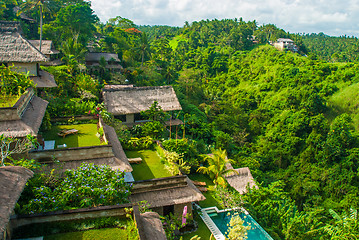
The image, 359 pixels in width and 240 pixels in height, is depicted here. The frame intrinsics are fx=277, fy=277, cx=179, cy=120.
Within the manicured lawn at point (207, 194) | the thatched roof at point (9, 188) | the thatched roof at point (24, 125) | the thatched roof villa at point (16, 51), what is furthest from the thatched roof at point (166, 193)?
the thatched roof villa at point (16, 51)

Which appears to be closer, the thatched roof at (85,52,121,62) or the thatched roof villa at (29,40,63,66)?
the thatched roof villa at (29,40,63,66)

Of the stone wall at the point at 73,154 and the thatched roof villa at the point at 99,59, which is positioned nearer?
the stone wall at the point at 73,154

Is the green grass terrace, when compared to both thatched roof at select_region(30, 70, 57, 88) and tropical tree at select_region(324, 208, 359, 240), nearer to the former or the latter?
thatched roof at select_region(30, 70, 57, 88)

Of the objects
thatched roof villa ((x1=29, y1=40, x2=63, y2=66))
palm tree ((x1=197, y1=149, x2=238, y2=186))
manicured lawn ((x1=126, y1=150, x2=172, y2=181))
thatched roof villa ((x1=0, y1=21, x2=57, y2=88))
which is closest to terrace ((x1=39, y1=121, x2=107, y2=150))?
manicured lawn ((x1=126, y1=150, x2=172, y2=181))

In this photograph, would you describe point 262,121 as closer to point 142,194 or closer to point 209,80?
point 209,80

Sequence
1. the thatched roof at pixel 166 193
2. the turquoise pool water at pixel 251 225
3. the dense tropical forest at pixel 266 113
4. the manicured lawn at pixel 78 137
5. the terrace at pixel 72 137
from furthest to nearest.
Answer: the dense tropical forest at pixel 266 113
the manicured lawn at pixel 78 137
the terrace at pixel 72 137
the turquoise pool water at pixel 251 225
the thatched roof at pixel 166 193

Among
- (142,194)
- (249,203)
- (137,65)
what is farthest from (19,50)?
(137,65)

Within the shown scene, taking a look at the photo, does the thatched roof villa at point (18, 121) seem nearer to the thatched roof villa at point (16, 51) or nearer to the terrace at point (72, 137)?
the terrace at point (72, 137)
